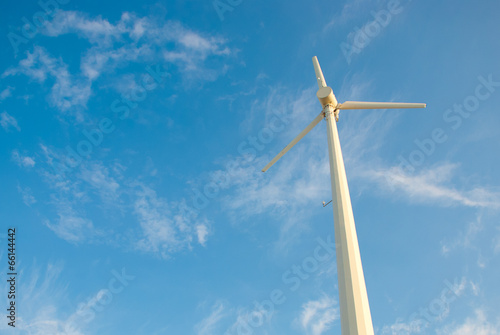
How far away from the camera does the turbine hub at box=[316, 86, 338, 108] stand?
92.9ft

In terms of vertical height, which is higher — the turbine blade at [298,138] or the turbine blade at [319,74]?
the turbine blade at [319,74]

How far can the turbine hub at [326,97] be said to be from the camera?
2831cm

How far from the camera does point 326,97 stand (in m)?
→ 28.3

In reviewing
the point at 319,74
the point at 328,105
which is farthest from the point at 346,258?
the point at 319,74

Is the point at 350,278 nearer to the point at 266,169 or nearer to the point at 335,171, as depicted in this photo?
the point at 335,171

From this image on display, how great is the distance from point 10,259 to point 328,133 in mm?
23357

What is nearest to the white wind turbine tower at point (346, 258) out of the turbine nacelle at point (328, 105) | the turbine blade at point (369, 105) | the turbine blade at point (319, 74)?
the turbine nacelle at point (328, 105)

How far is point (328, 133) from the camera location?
2475 centimetres

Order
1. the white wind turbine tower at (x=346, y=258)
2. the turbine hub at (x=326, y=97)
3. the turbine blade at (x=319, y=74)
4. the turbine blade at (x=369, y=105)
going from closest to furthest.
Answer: the white wind turbine tower at (x=346, y=258) < the turbine hub at (x=326, y=97) < the turbine blade at (x=369, y=105) < the turbine blade at (x=319, y=74)

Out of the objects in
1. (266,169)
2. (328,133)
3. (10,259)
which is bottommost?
(10,259)

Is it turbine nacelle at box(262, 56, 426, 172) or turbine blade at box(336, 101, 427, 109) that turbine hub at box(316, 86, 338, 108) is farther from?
turbine blade at box(336, 101, 427, 109)

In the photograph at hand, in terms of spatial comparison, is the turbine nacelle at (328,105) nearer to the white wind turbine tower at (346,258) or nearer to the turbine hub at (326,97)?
the turbine hub at (326,97)

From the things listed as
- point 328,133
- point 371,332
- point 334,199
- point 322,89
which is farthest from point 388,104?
point 371,332

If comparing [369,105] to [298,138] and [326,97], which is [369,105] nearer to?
[326,97]
